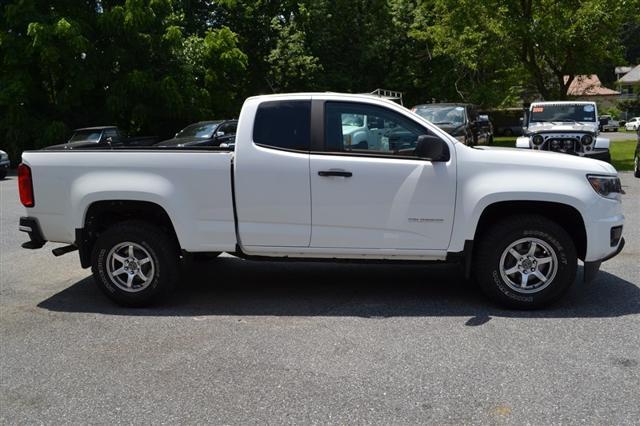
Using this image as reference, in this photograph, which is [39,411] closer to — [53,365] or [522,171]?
[53,365]

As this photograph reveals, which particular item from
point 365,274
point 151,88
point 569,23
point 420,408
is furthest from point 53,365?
point 151,88

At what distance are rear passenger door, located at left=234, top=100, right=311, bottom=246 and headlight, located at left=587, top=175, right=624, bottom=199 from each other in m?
2.42

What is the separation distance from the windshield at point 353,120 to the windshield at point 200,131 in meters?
13.3

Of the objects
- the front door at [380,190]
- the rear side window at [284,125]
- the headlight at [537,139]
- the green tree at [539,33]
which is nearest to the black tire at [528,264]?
the front door at [380,190]

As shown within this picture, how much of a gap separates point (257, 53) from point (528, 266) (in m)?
30.8

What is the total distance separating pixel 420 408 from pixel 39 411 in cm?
229

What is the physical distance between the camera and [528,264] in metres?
5.45

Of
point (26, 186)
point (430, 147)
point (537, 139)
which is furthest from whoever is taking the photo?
point (537, 139)

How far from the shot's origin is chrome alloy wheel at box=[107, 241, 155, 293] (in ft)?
18.8

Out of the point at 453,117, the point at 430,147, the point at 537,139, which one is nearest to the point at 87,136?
the point at 453,117

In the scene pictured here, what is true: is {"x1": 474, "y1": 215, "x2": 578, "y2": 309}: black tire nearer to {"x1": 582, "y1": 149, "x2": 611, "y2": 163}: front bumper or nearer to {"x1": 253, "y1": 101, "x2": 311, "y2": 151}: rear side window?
{"x1": 253, "y1": 101, "x2": 311, "y2": 151}: rear side window

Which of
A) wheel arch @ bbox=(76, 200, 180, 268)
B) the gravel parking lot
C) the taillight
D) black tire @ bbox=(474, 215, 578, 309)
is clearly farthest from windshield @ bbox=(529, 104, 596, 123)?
the taillight

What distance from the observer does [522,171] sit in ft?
17.6

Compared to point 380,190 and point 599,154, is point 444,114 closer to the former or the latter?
point 599,154
